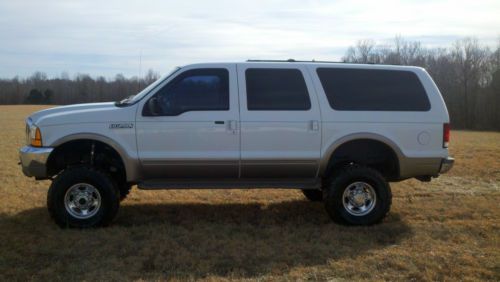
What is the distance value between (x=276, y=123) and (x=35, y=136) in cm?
302

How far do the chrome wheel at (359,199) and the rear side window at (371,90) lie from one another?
1.04 m

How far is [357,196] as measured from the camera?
22.3 ft

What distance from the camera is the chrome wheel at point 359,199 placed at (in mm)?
6773

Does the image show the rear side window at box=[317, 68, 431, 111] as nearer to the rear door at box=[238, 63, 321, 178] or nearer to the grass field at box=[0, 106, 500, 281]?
the rear door at box=[238, 63, 321, 178]

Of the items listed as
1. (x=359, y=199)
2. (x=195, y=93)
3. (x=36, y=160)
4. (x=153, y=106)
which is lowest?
(x=359, y=199)

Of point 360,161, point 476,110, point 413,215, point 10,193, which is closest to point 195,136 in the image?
point 360,161

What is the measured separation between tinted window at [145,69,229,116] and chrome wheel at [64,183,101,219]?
125 cm

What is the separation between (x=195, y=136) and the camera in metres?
6.42

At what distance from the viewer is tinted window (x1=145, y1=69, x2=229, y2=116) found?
6.43m

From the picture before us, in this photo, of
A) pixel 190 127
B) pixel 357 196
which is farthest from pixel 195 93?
pixel 357 196

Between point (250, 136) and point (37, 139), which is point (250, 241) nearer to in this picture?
point (250, 136)

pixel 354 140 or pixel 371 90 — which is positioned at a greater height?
pixel 371 90

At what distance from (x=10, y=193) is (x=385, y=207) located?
6217 mm

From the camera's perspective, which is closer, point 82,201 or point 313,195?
point 82,201
